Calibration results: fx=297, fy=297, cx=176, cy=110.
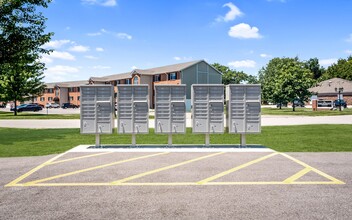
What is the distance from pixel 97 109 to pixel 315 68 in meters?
120

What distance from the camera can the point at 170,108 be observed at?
10203 mm

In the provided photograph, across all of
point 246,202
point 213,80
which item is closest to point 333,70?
point 213,80

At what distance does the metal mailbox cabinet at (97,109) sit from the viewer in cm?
1014

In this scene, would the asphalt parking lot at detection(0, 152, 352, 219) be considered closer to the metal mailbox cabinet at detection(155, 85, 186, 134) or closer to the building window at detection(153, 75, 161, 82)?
the metal mailbox cabinet at detection(155, 85, 186, 134)

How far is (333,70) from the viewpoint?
9800 cm

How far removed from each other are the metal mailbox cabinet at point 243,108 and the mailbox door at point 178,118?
1604 millimetres

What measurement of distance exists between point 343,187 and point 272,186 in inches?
53.6

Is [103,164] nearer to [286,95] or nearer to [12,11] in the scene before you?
[12,11]

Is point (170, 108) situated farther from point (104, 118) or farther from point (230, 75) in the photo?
point (230, 75)

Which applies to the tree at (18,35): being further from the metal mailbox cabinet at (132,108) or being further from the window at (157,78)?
the window at (157,78)

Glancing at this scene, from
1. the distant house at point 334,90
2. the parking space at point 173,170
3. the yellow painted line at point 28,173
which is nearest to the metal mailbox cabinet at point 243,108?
the parking space at point 173,170

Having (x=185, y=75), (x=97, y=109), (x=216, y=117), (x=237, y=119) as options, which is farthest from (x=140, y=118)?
(x=185, y=75)

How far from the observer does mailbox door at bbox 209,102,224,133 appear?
10.2 metres

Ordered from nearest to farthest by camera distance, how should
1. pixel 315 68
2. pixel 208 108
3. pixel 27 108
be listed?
pixel 208 108
pixel 27 108
pixel 315 68
